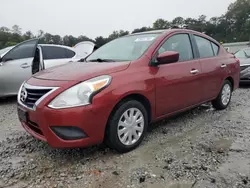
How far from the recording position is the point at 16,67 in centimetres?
588

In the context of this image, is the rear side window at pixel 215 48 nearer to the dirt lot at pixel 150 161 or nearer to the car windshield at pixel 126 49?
the dirt lot at pixel 150 161

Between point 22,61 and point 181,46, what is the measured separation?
384 centimetres

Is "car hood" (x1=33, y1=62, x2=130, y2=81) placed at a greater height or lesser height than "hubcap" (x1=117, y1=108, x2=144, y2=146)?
greater

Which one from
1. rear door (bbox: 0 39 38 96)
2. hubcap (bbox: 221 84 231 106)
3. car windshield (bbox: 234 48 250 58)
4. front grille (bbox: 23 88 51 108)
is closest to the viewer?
front grille (bbox: 23 88 51 108)

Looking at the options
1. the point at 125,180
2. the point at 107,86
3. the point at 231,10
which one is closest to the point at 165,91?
the point at 107,86

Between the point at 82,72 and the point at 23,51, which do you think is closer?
the point at 82,72

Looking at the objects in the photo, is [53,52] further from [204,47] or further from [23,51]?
[204,47]

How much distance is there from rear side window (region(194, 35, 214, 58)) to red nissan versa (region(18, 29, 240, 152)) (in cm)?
3

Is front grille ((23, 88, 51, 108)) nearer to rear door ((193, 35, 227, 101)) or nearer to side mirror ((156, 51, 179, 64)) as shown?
side mirror ((156, 51, 179, 64))

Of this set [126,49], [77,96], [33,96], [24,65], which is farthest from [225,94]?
[24,65]

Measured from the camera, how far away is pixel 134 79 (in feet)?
10.1

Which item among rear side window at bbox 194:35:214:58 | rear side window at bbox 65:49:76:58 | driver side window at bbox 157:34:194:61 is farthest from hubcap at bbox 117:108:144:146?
rear side window at bbox 65:49:76:58

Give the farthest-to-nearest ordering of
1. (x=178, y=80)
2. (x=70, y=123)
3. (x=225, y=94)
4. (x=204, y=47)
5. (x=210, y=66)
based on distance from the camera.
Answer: (x=225, y=94), (x=204, y=47), (x=210, y=66), (x=178, y=80), (x=70, y=123)

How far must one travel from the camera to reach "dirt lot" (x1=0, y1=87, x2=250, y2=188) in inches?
98.3
